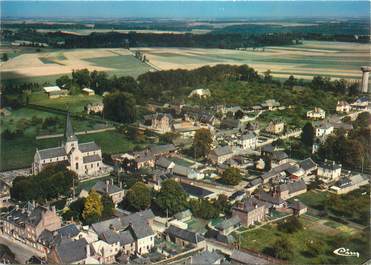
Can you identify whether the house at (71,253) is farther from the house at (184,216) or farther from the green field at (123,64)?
the green field at (123,64)

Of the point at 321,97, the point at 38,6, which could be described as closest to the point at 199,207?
the point at 38,6

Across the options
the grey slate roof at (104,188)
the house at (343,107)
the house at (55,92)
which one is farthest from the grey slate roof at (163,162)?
the house at (343,107)

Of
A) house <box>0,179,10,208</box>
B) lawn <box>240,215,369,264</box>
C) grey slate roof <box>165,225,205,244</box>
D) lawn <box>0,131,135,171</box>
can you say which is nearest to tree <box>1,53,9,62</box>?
lawn <box>0,131,135,171</box>

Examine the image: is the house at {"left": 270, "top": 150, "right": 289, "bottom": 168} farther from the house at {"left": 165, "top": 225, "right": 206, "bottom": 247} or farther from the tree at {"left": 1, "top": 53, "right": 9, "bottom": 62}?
the tree at {"left": 1, "top": 53, "right": 9, "bottom": 62}

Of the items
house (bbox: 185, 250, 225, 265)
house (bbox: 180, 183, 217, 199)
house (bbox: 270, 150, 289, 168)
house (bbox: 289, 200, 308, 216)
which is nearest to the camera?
house (bbox: 185, 250, 225, 265)

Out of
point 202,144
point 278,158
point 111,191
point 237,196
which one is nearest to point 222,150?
point 202,144

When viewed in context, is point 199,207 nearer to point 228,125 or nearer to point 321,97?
point 228,125
